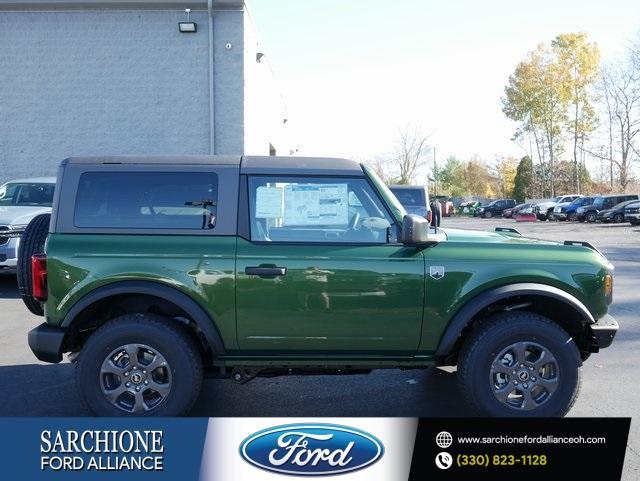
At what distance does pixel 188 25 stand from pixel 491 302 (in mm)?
14193

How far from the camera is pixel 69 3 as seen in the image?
15391 mm

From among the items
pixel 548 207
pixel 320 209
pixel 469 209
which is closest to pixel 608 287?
pixel 320 209

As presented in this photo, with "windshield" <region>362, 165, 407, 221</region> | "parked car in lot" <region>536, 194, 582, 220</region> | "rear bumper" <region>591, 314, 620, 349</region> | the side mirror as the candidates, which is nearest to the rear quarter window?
"windshield" <region>362, 165, 407, 221</region>

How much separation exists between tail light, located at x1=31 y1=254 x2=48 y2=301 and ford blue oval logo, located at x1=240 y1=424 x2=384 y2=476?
2033 mm

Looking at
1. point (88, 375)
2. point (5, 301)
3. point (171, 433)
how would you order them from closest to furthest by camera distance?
point (171, 433)
point (88, 375)
point (5, 301)

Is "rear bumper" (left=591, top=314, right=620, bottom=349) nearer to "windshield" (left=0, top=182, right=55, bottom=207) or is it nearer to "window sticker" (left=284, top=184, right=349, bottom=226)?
"window sticker" (left=284, top=184, right=349, bottom=226)

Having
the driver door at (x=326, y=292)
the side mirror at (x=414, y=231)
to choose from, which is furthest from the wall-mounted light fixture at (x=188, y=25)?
the side mirror at (x=414, y=231)

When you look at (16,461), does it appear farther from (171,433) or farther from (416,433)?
(416,433)

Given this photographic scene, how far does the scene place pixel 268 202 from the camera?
387 centimetres

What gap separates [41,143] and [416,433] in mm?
16503

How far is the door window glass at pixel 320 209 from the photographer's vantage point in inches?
151

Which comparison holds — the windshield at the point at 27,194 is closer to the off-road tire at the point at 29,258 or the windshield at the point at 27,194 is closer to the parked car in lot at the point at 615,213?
the off-road tire at the point at 29,258

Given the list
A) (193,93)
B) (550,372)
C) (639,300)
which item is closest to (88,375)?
(550,372)

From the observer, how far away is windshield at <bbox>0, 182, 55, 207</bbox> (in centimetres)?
1002
